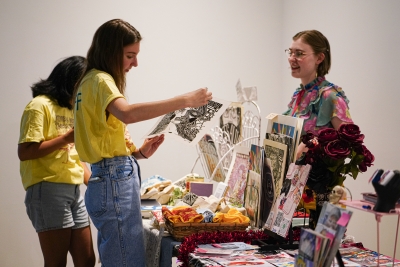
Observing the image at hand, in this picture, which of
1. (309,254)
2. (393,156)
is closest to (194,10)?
(393,156)

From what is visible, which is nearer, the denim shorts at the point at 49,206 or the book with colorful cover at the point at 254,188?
the book with colorful cover at the point at 254,188

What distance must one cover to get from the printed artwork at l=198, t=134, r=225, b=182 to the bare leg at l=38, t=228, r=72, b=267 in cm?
99

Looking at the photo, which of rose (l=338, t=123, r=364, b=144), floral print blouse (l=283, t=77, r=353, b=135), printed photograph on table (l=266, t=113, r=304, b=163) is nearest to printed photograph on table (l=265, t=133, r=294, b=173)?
printed photograph on table (l=266, t=113, r=304, b=163)

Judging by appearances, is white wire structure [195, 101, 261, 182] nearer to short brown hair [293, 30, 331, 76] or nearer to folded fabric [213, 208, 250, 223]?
short brown hair [293, 30, 331, 76]

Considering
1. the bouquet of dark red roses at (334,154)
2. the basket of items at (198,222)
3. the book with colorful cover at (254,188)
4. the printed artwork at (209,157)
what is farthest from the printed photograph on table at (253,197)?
the printed artwork at (209,157)

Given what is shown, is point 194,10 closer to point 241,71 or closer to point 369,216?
point 241,71

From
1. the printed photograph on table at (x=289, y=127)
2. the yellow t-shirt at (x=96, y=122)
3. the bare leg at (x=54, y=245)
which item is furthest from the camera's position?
the bare leg at (x=54, y=245)

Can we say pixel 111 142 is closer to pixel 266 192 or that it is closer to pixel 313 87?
pixel 266 192

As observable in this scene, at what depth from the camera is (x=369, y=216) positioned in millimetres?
3689

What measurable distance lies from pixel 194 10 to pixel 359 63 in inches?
65.2

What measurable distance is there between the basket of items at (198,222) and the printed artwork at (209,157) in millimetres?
957

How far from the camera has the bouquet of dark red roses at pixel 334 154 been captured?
1740 mm

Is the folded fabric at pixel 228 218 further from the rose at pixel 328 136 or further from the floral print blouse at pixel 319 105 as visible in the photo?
the floral print blouse at pixel 319 105

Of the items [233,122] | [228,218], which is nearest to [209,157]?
[233,122]
